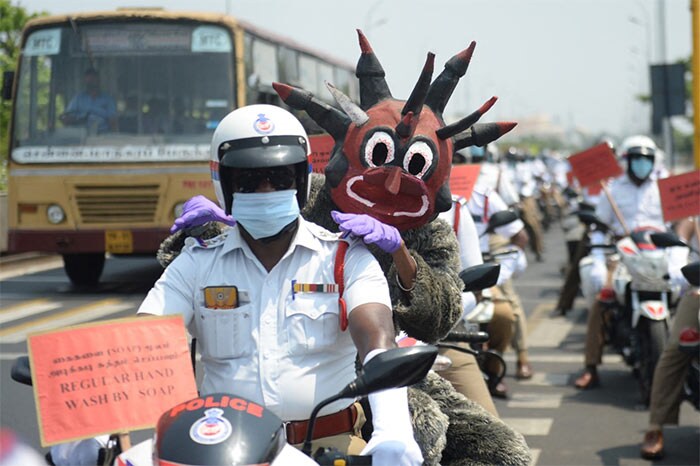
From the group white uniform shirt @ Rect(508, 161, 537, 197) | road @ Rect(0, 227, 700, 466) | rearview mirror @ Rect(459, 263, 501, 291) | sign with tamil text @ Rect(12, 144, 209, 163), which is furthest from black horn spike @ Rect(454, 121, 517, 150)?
white uniform shirt @ Rect(508, 161, 537, 197)

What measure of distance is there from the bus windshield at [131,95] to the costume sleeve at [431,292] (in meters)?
11.5

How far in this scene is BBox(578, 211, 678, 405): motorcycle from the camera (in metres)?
8.73

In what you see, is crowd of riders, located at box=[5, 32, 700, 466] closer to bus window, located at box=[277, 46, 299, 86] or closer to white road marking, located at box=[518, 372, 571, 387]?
white road marking, located at box=[518, 372, 571, 387]

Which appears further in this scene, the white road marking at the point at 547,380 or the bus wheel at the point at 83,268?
the bus wheel at the point at 83,268

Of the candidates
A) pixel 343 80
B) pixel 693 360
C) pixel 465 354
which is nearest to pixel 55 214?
pixel 343 80

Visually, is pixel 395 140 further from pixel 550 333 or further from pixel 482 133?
pixel 550 333

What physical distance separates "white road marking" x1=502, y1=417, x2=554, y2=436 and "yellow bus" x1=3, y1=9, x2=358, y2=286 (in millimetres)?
8098

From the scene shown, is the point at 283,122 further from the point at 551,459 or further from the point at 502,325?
the point at 502,325

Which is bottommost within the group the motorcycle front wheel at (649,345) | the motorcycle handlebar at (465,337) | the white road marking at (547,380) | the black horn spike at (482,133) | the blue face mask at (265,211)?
the white road marking at (547,380)

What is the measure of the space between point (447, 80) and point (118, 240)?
457 inches

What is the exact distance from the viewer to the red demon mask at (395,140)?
4.72 meters

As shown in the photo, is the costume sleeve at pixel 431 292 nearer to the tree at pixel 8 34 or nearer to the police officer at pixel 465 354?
the police officer at pixel 465 354

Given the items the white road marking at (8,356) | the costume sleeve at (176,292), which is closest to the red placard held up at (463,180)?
the costume sleeve at (176,292)

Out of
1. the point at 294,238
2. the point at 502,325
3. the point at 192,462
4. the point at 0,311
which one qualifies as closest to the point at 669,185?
the point at 502,325
